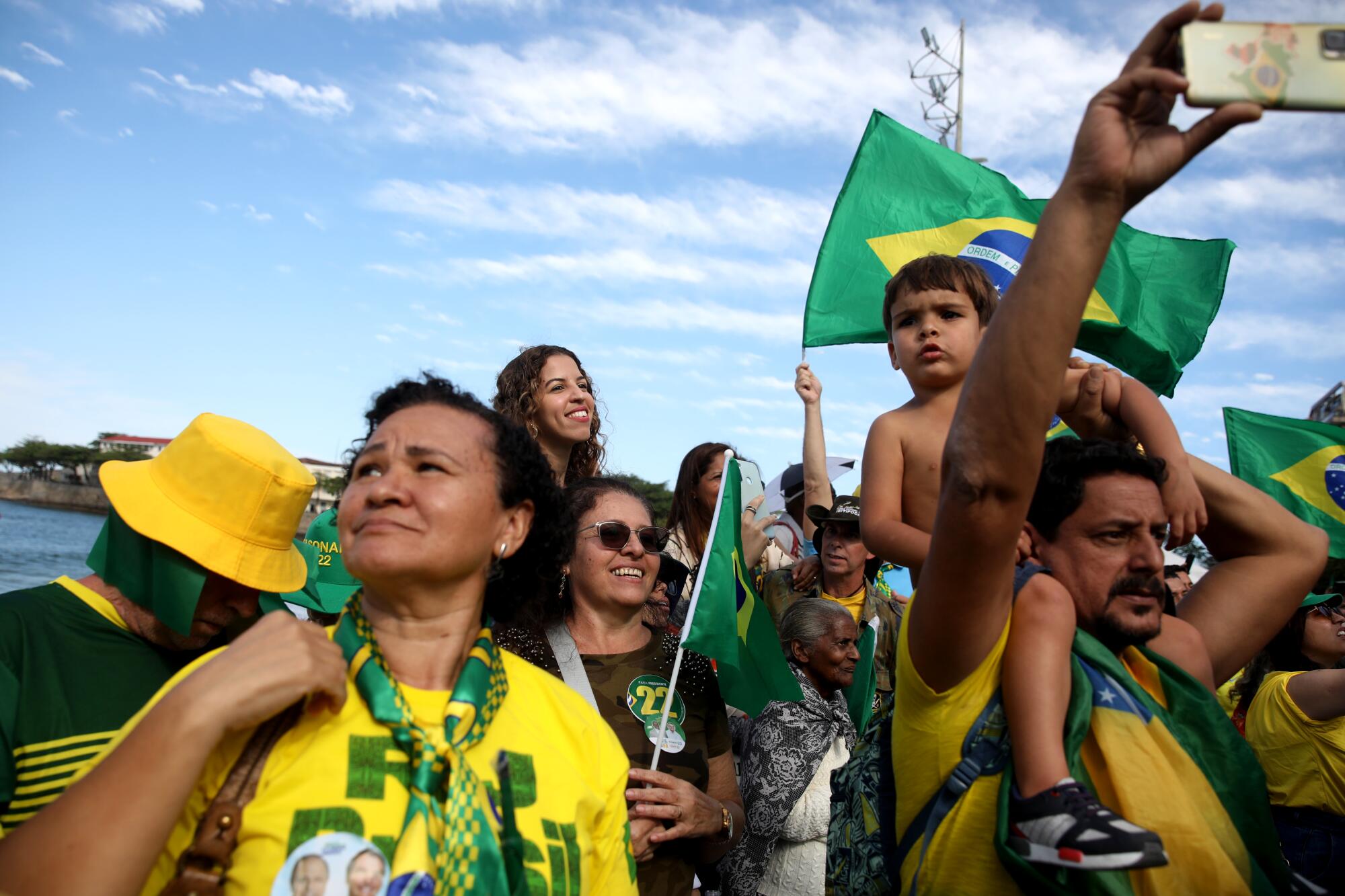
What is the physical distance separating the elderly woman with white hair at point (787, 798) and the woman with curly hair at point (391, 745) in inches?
73.6

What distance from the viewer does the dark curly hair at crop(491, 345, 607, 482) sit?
4.79 metres

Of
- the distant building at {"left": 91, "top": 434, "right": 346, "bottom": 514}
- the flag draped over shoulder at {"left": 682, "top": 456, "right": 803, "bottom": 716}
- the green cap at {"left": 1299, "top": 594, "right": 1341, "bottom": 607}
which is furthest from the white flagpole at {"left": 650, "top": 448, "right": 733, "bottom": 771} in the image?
the distant building at {"left": 91, "top": 434, "right": 346, "bottom": 514}

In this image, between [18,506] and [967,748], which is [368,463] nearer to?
[967,748]

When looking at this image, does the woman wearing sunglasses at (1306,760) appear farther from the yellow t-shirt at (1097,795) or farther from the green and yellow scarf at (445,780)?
the green and yellow scarf at (445,780)

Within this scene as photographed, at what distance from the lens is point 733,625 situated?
348 centimetres

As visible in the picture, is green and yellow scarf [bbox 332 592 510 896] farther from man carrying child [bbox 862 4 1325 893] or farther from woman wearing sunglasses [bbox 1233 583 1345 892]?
woman wearing sunglasses [bbox 1233 583 1345 892]

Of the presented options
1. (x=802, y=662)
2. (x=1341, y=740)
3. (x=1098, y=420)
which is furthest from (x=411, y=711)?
(x=1341, y=740)

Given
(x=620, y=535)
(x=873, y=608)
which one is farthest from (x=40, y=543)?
(x=620, y=535)

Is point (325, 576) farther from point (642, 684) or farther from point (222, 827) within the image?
point (222, 827)

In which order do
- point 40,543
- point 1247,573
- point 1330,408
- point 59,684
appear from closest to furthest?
point 59,684
point 1247,573
point 1330,408
point 40,543

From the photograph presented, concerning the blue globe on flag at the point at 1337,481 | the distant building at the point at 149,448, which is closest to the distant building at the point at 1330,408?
the blue globe on flag at the point at 1337,481

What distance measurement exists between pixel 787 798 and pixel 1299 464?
14.0 ft

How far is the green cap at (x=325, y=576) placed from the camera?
194 inches

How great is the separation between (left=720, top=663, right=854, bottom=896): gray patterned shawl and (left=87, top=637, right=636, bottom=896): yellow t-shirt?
6.05ft
